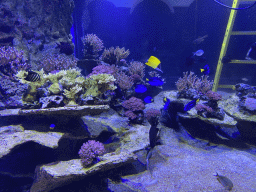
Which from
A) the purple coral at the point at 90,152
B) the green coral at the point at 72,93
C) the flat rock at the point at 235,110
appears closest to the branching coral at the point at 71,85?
→ the green coral at the point at 72,93

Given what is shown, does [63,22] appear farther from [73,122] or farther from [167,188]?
[167,188]

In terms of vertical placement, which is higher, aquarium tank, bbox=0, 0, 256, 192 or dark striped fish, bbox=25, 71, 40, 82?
dark striped fish, bbox=25, 71, 40, 82

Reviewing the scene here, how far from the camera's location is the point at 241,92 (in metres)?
4.34

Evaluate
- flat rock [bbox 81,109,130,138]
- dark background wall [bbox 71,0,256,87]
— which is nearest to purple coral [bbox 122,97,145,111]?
flat rock [bbox 81,109,130,138]

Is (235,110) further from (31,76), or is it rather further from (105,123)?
(31,76)

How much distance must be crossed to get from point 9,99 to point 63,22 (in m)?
4.53

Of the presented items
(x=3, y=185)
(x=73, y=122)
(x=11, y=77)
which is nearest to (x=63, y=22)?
(x=11, y=77)

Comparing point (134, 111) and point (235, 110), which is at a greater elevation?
point (235, 110)

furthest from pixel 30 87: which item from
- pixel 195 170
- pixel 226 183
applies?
pixel 226 183

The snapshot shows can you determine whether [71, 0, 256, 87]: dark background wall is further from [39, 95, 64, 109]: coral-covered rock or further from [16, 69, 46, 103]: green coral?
[39, 95, 64, 109]: coral-covered rock

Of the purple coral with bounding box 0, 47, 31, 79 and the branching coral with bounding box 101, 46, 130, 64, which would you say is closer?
the purple coral with bounding box 0, 47, 31, 79

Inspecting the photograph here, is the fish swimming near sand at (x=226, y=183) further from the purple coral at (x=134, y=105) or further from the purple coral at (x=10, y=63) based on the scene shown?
the purple coral at (x=10, y=63)

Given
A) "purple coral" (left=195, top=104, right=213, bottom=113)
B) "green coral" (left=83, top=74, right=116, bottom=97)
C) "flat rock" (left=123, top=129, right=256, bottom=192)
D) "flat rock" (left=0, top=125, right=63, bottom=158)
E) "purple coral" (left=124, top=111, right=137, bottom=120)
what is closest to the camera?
"flat rock" (left=123, top=129, right=256, bottom=192)

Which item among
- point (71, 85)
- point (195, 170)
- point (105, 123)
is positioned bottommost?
point (195, 170)
